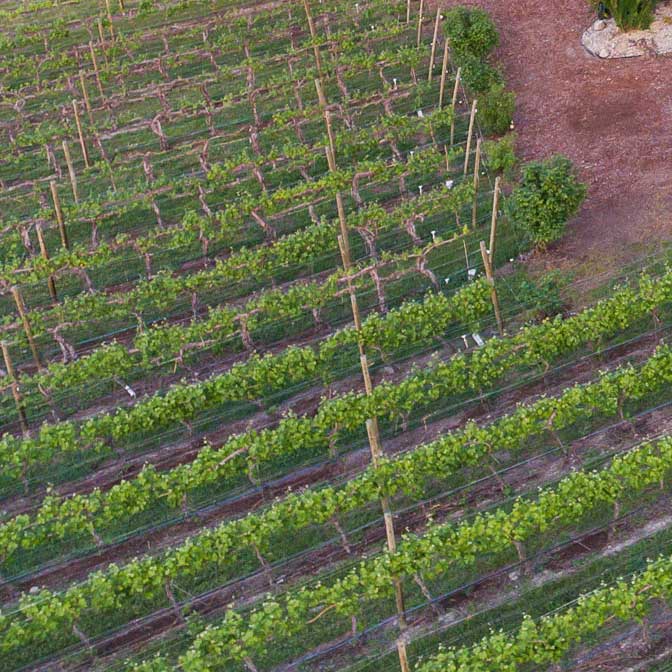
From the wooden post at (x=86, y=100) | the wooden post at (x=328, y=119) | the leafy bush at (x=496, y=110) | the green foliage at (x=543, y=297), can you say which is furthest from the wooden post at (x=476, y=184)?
the wooden post at (x=86, y=100)

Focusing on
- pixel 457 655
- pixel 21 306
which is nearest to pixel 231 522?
pixel 457 655

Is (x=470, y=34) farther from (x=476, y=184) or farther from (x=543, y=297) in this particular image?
(x=543, y=297)

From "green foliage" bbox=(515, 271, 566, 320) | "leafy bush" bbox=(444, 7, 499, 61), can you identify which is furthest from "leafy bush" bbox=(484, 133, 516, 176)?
"leafy bush" bbox=(444, 7, 499, 61)

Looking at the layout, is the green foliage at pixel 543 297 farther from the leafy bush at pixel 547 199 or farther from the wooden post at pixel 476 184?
the wooden post at pixel 476 184

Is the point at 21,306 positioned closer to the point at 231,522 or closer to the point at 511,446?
the point at 231,522

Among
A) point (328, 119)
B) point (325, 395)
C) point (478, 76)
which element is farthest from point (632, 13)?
point (325, 395)

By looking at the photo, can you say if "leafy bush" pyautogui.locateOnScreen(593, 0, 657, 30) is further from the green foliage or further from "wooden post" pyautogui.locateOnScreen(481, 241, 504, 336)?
"wooden post" pyautogui.locateOnScreen(481, 241, 504, 336)
